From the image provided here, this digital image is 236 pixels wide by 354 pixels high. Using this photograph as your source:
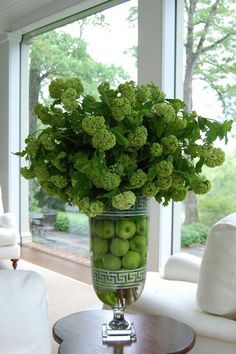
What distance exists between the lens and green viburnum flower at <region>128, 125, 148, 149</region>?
131 centimetres

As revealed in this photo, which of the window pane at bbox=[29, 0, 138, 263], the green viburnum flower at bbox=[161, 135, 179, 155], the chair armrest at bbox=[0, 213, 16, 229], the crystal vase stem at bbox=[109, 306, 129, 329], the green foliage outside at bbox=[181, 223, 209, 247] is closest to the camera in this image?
the green viburnum flower at bbox=[161, 135, 179, 155]

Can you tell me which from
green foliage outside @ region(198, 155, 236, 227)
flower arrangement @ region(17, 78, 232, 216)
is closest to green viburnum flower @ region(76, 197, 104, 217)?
flower arrangement @ region(17, 78, 232, 216)

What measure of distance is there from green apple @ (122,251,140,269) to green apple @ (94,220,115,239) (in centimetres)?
8

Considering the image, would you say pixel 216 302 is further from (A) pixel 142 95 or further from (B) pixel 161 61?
(B) pixel 161 61

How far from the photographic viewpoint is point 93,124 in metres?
1.25

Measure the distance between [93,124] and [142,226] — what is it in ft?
1.23

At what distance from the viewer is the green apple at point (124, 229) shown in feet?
4.51

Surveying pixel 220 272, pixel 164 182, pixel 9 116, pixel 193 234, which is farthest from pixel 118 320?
pixel 9 116

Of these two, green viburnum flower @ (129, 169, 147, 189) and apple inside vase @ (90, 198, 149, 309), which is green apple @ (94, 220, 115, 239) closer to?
apple inside vase @ (90, 198, 149, 309)

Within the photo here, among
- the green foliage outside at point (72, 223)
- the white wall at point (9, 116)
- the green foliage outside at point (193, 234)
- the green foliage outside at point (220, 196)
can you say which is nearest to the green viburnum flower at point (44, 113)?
the green foliage outside at point (220, 196)

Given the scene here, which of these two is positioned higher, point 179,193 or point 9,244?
point 179,193

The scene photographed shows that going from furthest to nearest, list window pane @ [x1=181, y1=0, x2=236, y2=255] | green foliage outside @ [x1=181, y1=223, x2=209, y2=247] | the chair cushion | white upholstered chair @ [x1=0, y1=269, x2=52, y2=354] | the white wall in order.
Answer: the white wall → green foliage outside @ [x1=181, y1=223, x2=209, y2=247] → window pane @ [x1=181, y1=0, x2=236, y2=255] → the chair cushion → white upholstered chair @ [x1=0, y1=269, x2=52, y2=354]

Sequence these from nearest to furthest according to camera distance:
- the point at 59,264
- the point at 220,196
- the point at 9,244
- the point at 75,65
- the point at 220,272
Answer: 1. the point at 220,272
2. the point at 220,196
3. the point at 9,244
4. the point at 59,264
5. the point at 75,65

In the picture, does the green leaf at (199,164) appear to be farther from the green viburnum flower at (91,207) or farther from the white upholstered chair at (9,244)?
the white upholstered chair at (9,244)
